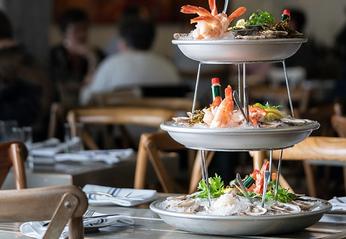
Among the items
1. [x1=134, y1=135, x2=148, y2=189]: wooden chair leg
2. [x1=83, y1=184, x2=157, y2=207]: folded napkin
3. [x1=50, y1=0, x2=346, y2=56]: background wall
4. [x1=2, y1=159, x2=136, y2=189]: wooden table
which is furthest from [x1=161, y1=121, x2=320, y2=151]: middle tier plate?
[x1=50, y1=0, x2=346, y2=56]: background wall

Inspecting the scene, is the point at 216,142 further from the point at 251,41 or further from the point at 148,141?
the point at 148,141

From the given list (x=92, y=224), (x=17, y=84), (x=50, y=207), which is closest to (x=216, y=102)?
(x=92, y=224)

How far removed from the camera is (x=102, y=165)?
411 centimetres

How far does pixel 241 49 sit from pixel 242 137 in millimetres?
229

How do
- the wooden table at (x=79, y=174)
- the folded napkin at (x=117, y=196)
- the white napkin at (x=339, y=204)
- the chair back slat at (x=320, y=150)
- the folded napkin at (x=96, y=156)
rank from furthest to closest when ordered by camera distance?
the folded napkin at (x=96, y=156), the wooden table at (x=79, y=174), the chair back slat at (x=320, y=150), the folded napkin at (x=117, y=196), the white napkin at (x=339, y=204)

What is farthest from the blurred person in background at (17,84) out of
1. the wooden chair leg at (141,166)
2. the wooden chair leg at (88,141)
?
the wooden chair leg at (141,166)

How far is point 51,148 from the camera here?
4512 mm

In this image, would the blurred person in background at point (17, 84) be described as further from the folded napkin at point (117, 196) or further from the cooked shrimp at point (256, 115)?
the cooked shrimp at point (256, 115)

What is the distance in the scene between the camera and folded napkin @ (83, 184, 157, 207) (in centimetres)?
310

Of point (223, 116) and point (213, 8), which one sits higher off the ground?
point (213, 8)

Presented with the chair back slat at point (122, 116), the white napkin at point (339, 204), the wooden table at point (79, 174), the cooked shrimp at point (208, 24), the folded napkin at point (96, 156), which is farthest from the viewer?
the chair back slat at point (122, 116)

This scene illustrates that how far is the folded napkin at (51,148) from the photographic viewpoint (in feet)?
14.0

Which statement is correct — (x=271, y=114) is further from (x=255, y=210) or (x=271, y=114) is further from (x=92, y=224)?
(x=92, y=224)

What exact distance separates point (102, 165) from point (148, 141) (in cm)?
47
